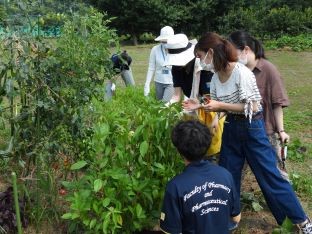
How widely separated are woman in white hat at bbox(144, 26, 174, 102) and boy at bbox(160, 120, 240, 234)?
10.0ft

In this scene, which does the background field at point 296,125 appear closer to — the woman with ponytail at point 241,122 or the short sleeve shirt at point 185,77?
the woman with ponytail at point 241,122

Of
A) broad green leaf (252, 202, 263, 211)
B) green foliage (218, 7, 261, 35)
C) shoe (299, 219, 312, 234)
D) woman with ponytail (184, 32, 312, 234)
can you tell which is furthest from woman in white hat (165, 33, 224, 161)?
green foliage (218, 7, 261, 35)

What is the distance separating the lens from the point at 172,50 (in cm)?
418

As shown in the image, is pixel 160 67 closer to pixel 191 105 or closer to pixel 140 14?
pixel 191 105

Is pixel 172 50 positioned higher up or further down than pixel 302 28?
higher up

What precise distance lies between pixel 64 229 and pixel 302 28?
660 inches

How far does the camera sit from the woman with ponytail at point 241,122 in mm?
2898

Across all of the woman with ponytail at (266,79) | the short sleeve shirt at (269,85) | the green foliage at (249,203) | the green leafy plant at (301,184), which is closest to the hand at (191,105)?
the woman with ponytail at (266,79)

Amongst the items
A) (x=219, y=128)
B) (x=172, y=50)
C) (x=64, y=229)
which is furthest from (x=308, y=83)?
(x=64, y=229)

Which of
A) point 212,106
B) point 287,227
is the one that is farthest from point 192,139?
point 287,227

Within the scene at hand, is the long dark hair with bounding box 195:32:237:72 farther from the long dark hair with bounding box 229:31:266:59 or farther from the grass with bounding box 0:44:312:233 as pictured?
the grass with bounding box 0:44:312:233

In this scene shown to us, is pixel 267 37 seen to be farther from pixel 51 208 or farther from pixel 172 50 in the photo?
pixel 51 208

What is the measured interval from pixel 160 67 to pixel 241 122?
2725 millimetres

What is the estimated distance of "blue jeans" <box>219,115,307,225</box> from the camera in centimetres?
309
